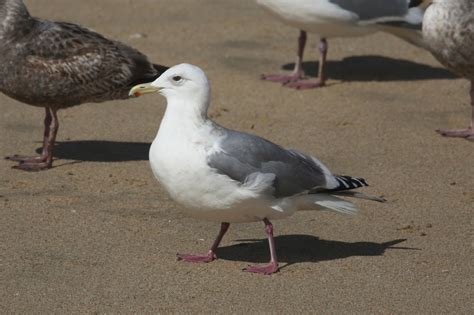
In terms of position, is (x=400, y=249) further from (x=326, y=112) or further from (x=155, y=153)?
(x=326, y=112)

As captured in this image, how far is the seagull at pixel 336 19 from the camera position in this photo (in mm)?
11367

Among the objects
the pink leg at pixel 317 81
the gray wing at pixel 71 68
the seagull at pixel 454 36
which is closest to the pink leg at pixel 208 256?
the gray wing at pixel 71 68

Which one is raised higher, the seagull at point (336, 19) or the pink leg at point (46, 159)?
the seagull at point (336, 19)

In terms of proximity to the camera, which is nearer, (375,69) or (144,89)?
(144,89)

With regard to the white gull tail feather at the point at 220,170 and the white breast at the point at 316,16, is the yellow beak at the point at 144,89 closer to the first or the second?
the white gull tail feather at the point at 220,170

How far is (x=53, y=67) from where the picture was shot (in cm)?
875

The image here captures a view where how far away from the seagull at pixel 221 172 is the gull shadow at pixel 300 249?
0.28 metres

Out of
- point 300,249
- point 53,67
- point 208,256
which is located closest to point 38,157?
point 53,67

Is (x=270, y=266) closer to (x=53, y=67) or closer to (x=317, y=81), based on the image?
(x=53, y=67)

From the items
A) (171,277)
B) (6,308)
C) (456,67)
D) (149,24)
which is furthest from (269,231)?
(149,24)

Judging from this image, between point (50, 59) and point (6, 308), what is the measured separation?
10.9ft

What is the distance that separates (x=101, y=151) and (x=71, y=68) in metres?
0.84

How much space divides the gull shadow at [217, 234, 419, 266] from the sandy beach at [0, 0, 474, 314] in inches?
0.5

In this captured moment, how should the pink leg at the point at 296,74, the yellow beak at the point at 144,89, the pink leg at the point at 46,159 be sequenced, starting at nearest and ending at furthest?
the yellow beak at the point at 144,89 → the pink leg at the point at 46,159 → the pink leg at the point at 296,74
